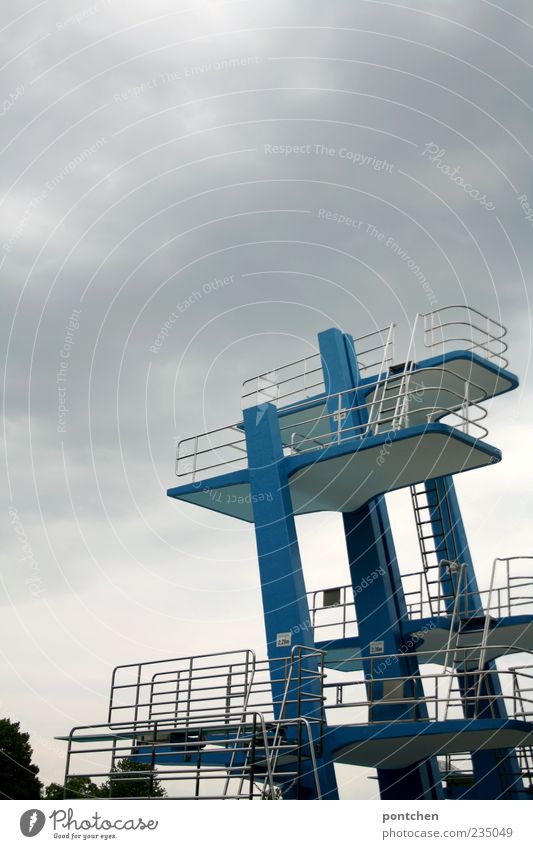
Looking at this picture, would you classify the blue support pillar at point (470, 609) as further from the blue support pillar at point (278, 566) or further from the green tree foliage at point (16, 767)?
the green tree foliage at point (16, 767)

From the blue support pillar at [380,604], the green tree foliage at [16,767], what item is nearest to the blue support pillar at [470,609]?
the blue support pillar at [380,604]

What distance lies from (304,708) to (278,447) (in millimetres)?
5197

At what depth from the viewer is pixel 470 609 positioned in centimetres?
1906

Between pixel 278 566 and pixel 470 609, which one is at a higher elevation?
pixel 470 609

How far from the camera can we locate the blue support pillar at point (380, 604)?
15609mm

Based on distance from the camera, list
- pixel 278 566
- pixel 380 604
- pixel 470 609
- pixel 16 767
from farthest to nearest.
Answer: pixel 16 767, pixel 470 609, pixel 380 604, pixel 278 566

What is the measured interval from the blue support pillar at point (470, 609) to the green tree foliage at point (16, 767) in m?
21.9

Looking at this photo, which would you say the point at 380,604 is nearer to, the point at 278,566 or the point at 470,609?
the point at 278,566

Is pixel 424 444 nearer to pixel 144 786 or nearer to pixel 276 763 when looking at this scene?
pixel 276 763

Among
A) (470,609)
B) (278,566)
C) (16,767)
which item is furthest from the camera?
(16,767)

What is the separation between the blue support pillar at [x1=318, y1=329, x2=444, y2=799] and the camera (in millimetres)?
15609

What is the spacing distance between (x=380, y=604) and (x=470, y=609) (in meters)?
3.54

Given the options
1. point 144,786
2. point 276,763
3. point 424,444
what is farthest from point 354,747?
point 144,786

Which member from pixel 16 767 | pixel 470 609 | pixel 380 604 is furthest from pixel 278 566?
pixel 16 767
